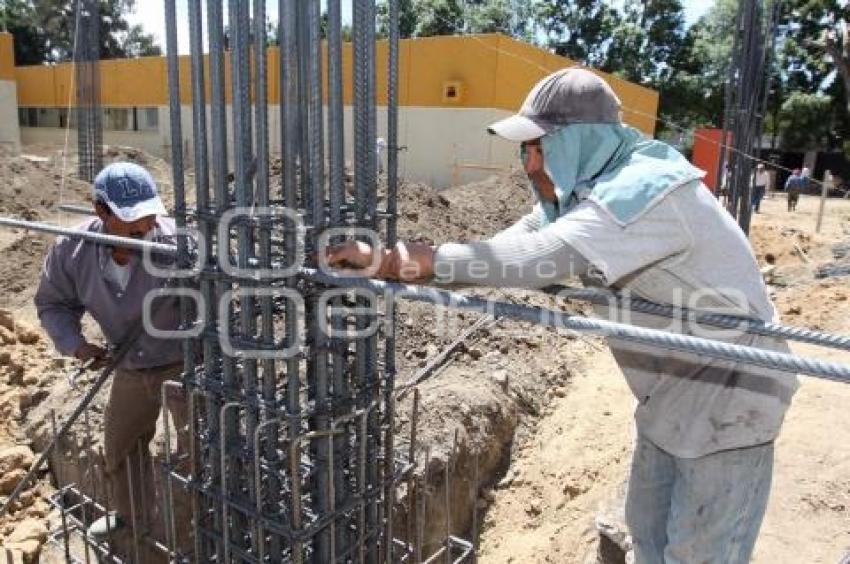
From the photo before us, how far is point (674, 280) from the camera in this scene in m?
1.91

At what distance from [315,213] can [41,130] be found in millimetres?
31183

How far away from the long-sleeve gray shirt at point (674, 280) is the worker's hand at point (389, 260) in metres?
0.05

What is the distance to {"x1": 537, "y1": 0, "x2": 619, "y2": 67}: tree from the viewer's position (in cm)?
3366

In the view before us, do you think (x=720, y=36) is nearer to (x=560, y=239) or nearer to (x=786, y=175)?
(x=786, y=175)

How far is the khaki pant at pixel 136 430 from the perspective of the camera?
3.35 meters

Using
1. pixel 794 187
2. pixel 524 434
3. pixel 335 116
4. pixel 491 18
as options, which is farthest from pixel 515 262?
pixel 491 18

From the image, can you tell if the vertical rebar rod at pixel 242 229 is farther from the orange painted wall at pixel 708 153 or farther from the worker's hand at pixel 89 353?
the orange painted wall at pixel 708 153

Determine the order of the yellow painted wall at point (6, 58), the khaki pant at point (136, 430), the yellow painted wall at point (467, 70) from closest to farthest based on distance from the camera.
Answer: the khaki pant at point (136, 430), the yellow painted wall at point (467, 70), the yellow painted wall at point (6, 58)

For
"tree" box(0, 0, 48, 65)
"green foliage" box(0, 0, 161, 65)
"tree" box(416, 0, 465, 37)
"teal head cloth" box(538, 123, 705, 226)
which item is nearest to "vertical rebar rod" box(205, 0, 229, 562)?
"teal head cloth" box(538, 123, 705, 226)

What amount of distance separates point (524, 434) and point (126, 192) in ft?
11.8

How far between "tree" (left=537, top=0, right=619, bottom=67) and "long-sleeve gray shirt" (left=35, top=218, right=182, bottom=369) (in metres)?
33.2

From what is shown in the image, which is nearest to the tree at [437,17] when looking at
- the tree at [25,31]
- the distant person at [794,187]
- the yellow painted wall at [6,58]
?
the yellow painted wall at [6,58]

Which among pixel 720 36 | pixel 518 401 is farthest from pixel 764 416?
pixel 720 36

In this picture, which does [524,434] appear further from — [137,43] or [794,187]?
[137,43]
